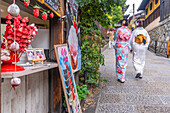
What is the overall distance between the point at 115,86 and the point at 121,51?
1.18 metres

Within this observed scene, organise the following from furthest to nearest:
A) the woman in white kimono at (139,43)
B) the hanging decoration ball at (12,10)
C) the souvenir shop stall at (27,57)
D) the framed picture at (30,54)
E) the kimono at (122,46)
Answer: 1. the woman in white kimono at (139,43)
2. the kimono at (122,46)
3. the framed picture at (30,54)
4. the souvenir shop stall at (27,57)
5. the hanging decoration ball at (12,10)

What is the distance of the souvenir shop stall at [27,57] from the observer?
174 cm

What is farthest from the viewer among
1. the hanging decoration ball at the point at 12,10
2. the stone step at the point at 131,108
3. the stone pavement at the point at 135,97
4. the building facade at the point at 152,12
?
the building facade at the point at 152,12

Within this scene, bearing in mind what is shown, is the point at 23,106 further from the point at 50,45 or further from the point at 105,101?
the point at 105,101

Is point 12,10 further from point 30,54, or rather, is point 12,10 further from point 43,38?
point 43,38

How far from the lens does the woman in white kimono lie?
6.21 m

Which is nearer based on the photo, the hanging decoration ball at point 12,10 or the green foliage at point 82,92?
the hanging decoration ball at point 12,10

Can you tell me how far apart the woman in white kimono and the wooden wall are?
402 cm

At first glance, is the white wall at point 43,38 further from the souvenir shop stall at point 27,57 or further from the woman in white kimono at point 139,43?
the woman in white kimono at point 139,43

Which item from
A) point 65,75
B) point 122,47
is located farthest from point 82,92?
point 122,47

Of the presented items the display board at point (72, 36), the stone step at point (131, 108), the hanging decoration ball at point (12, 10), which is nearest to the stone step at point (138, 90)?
the stone step at point (131, 108)

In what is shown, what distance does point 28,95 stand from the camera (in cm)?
258

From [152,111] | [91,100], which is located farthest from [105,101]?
[152,111]

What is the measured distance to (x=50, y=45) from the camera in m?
3.26
